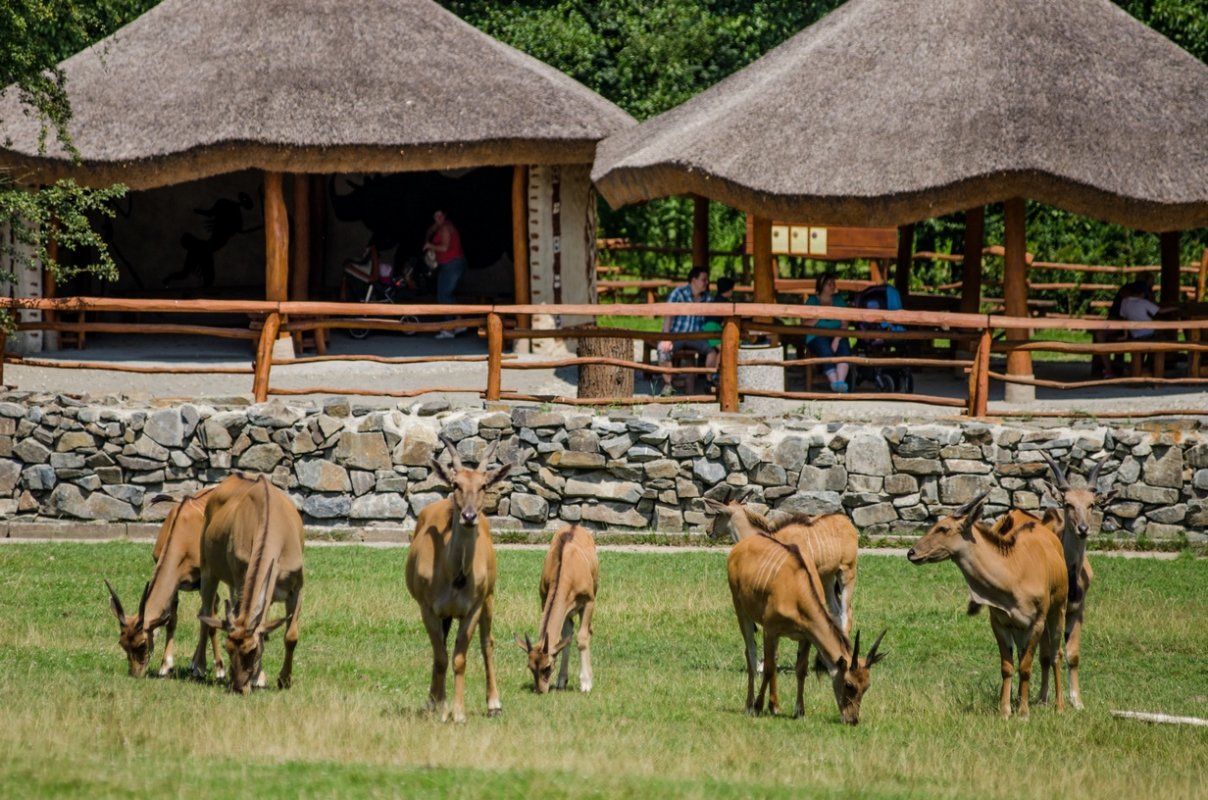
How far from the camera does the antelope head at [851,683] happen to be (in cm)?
979

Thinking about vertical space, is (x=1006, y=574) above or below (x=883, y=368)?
below

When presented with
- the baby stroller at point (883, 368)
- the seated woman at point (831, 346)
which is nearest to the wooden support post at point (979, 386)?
the baby stroller at point (883, 368)

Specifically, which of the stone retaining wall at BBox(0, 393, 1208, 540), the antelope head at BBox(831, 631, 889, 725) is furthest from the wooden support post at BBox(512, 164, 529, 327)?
the antelope head at BBox(831, 631, 889, 725)

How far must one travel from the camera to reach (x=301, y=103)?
72.3 ft

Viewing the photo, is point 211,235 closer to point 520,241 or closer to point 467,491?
point 520,241

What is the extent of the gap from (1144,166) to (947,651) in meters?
8.57

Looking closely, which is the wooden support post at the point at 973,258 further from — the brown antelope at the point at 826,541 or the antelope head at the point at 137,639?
the antelope head at the point at 137,639

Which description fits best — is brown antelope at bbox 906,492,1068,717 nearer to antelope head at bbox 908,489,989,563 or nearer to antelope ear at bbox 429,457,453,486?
antelope head at bbox 908,489,989,563

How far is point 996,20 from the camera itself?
67.9 ft

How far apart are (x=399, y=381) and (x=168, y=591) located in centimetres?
1077

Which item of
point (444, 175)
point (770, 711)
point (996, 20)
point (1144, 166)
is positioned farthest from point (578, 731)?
point (444, 175)

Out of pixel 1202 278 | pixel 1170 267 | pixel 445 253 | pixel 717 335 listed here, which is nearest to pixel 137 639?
pixel 717 335

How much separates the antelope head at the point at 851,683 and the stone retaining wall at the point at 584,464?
271 inches

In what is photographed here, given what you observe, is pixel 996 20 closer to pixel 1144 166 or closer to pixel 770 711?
pixel 1144 166
